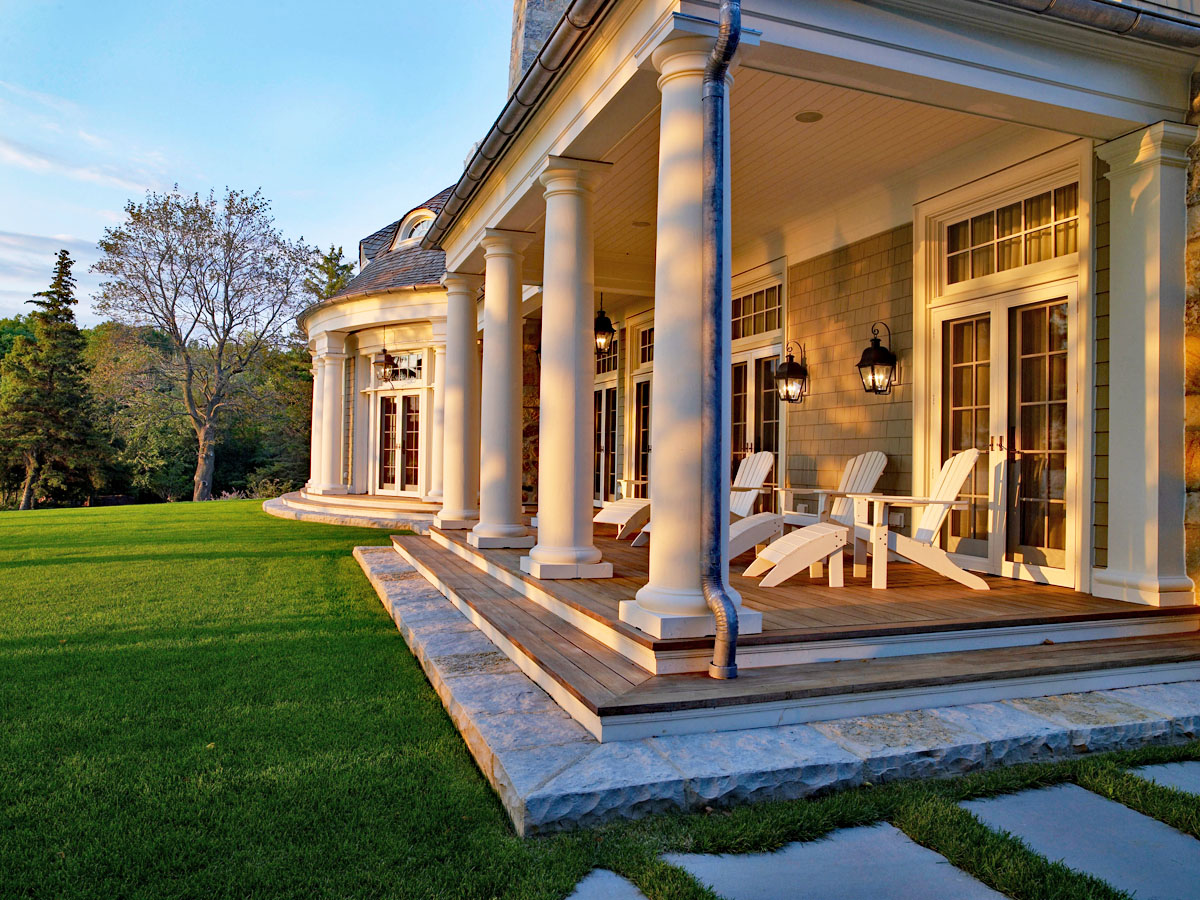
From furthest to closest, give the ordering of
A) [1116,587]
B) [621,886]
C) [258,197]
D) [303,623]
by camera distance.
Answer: [258,197] < [303,623] < [1116,587] < [621,886]

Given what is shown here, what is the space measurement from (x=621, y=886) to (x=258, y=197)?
2343cm

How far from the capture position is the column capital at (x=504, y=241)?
6.66 meters

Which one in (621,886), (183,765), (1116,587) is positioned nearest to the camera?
(621,886)

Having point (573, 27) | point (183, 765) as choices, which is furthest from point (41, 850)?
point (573, 27)

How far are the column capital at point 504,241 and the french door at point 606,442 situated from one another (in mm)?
5035

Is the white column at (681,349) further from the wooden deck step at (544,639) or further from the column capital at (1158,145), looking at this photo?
the column capital at (1158,145)

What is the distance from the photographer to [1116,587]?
443cm

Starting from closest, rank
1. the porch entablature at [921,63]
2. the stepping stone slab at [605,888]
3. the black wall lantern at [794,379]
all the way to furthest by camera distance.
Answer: the stepping stone slab at [605,888], the porch entablature at [921,63], the black wall lantern at [794,379]

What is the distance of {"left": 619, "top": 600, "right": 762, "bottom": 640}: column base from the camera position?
3.37 m

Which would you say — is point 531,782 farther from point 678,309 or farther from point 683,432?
point 678,309

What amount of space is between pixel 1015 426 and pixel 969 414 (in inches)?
15.2

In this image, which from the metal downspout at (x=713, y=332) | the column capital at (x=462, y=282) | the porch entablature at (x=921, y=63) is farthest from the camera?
the column capital at (x=462, y=282)

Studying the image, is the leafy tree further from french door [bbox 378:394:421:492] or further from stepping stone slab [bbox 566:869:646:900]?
stepping stone slab [bbox 566:869:646:900]

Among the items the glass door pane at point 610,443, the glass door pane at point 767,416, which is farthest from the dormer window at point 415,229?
the glass door pane at point 767,416
